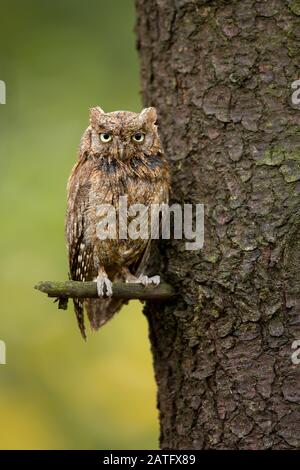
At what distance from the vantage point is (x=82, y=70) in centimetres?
592

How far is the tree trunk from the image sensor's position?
11.6 ft

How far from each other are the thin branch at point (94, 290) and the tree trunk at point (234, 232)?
129 millimetres

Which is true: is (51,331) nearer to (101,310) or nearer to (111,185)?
(101,310)

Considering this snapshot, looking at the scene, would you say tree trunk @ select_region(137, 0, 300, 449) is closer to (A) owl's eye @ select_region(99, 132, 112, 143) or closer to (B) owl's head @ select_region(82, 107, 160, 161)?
(B) owl's head @ select_region(82, 107, 160, 161)

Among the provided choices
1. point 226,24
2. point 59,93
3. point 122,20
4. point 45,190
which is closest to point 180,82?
point 226,24

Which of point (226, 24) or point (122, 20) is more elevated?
point (122, 20)

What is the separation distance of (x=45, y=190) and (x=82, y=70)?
1157mm

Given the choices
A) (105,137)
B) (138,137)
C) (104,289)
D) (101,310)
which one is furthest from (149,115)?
(101,310)

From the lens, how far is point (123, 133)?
3.69m

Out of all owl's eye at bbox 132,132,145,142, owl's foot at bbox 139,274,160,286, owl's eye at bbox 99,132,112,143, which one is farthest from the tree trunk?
owl's eye at bbox 99,132,112,143

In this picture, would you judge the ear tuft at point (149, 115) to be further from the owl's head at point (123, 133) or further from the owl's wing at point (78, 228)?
the owl's wing at point (78, 228)

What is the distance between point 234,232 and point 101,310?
0.89 meters

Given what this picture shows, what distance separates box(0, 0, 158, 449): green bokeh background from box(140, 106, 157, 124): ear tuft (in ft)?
4.85
